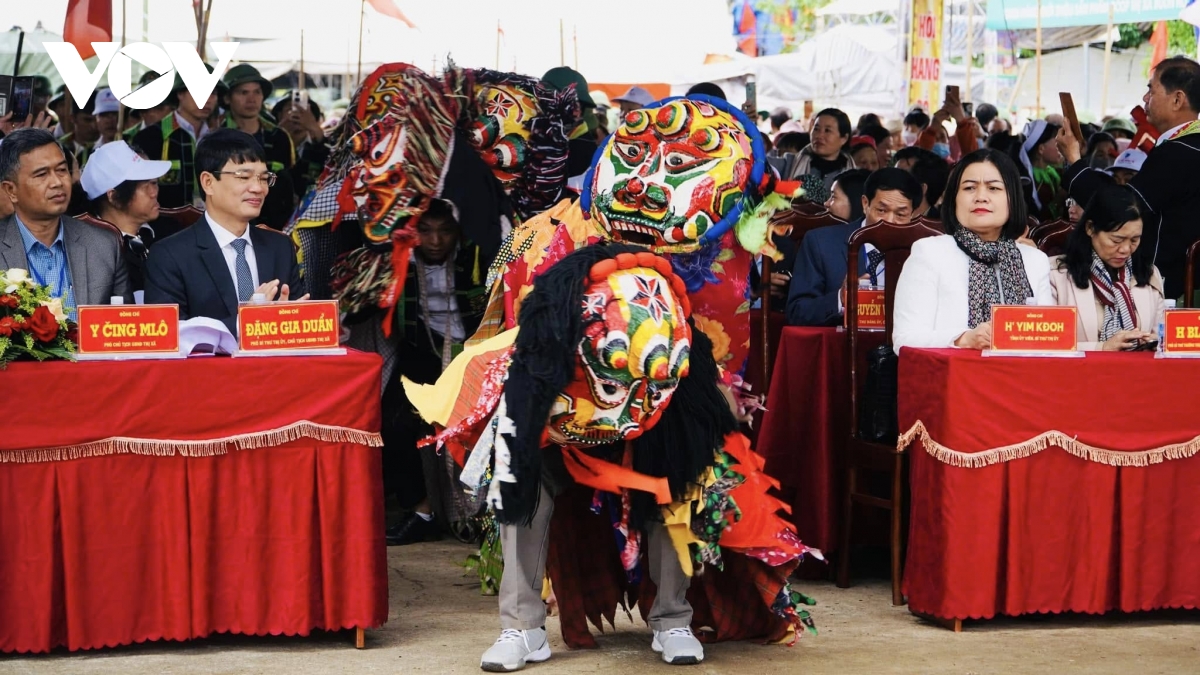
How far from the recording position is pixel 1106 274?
453 cm

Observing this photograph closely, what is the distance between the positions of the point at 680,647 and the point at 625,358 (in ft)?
2.82

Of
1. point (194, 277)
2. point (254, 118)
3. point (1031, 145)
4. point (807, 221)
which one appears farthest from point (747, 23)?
point (194, 277)

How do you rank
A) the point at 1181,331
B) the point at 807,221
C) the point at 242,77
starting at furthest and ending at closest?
the point at 242,77 → the point at 807,221 → the point at 1181,331

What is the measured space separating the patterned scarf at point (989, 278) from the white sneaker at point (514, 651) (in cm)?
157

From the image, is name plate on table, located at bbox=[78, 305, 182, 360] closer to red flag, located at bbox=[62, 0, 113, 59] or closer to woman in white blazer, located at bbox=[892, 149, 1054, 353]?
woman in white blazer, located at bbox=[892, 149, 1054, 353]

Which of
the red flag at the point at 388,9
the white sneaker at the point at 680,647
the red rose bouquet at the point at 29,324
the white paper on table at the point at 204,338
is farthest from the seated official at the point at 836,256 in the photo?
the red flag at the point at 388,9

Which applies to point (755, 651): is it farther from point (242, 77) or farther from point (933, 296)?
point (242, 77)

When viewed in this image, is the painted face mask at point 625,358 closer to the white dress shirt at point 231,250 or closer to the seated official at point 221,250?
the seated official at point 221,250

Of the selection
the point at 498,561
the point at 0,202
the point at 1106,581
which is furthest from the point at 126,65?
the point at 1106,581

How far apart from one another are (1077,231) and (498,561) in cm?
205

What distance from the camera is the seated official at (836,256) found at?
5.07m

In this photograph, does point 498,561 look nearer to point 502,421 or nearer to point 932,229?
point 502,421

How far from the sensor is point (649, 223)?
3.76m

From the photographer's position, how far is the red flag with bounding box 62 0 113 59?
672 cm
